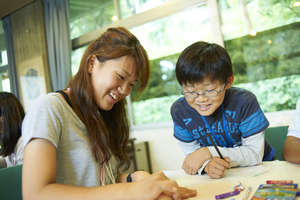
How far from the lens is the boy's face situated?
115 centimetres

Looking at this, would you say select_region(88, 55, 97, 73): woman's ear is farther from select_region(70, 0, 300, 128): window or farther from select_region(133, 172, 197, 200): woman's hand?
select_region(70, 0, 300, 128): window

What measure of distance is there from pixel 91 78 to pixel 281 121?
222 centimetres

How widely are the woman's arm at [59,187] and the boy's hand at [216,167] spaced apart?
0.30 meters

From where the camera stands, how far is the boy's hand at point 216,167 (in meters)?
0.96

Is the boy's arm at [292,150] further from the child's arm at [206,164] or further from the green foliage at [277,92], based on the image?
the green foliage at [277,92]

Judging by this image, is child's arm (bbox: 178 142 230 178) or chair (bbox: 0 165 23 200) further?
chair (bbox: 0 165 23 200)

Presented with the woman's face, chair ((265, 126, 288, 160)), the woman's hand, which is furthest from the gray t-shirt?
chair ((265, 126, 288, 160))

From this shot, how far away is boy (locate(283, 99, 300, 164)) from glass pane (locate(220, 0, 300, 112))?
5.27 ft

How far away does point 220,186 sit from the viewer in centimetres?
86

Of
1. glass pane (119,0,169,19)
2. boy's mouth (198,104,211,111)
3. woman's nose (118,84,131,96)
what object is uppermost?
glass pane (119,0,169,19)

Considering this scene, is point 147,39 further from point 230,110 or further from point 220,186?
point 220,186

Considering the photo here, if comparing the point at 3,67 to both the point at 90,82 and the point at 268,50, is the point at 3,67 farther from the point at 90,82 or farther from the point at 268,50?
the point at 90,82

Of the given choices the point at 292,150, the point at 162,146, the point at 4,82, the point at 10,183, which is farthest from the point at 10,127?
the point at 4,82

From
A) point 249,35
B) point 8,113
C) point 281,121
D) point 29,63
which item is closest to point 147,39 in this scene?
point 249,35
